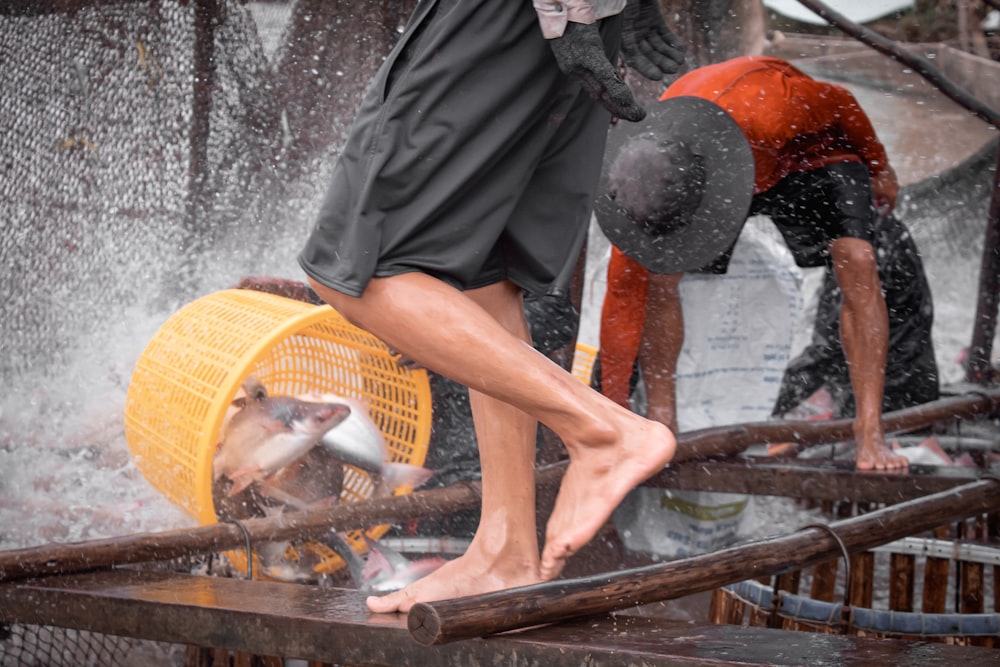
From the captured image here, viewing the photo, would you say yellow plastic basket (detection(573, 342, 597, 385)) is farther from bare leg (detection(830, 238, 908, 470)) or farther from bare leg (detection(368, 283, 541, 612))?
bare leg (detection(368, 283, 541, 612))

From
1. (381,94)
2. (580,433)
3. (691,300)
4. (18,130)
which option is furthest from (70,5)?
(580,433)

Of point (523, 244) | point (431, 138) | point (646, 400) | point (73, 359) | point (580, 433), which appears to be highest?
point (431, 138)

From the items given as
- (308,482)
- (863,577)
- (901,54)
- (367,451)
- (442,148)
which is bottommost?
(308,482)

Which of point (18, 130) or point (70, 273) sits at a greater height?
point (18, 130)

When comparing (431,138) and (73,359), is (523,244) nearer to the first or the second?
(431,138)

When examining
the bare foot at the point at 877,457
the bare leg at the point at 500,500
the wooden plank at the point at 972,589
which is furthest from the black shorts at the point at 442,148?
the bare foot at the point at 877,457

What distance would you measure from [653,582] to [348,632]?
1.60 ft

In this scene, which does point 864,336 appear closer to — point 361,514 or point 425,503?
point 425,503

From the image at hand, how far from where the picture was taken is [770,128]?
3256 mm

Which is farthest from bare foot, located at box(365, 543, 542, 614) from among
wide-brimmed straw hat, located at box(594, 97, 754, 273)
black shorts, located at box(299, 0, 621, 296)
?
wide-brimmed straw hat, located at box(594, 97, 754, 273)

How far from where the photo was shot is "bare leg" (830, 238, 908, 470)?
332cm

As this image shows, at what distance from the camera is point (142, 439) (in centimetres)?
327

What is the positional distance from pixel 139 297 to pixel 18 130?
3.22 ft

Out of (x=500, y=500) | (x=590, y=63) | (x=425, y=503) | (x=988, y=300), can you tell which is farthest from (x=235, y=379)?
(x=988, y=300)
